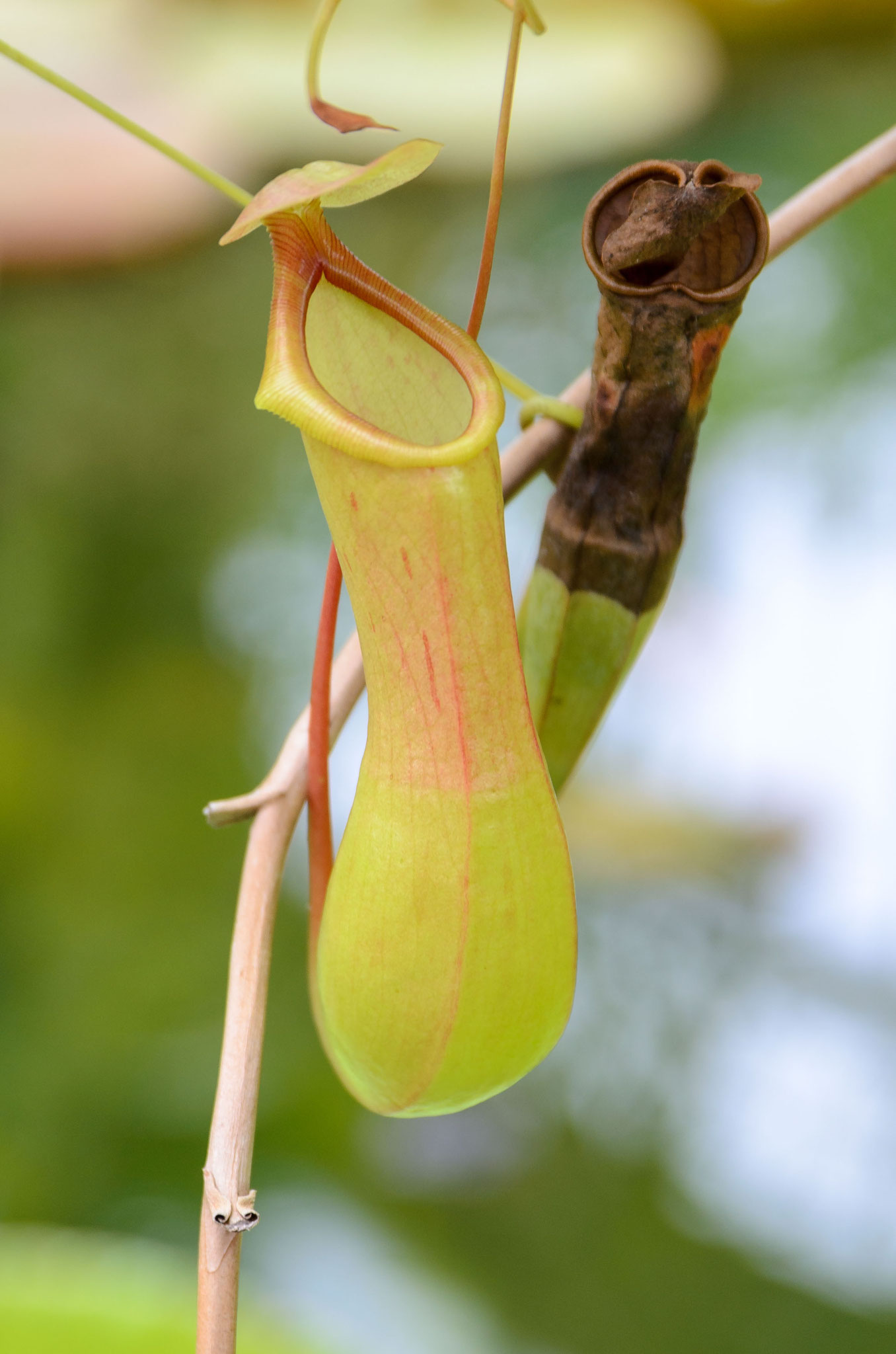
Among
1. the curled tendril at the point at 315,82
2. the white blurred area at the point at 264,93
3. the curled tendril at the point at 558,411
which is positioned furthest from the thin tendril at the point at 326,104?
the white blurred area at the point at 264,93

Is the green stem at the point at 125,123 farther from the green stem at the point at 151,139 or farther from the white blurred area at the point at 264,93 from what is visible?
the white blurred area at the point at 264,93

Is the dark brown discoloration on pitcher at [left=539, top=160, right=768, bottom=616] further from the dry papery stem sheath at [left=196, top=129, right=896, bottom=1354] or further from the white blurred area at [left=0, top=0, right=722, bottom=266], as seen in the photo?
the white blurred area at [left=0, top=0, right=722, bottom=266]

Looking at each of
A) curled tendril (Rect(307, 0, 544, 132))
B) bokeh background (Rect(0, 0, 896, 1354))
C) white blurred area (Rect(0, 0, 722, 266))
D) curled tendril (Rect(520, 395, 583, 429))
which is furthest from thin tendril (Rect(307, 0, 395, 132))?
white blurred area (Rect(0, 0, 722, 266))

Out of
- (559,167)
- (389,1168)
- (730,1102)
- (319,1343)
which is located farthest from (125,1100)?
(559,167)

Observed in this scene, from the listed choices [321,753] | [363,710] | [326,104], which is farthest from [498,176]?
[363,710]

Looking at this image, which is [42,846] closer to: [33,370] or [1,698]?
[1,698]

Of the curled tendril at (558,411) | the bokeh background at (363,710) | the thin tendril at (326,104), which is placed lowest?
the curled tendril at (558,411)

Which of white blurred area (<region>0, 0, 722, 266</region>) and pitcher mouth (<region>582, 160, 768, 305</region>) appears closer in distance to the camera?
pitcher mouth (<region>582, 160, 768, 305</region>)
